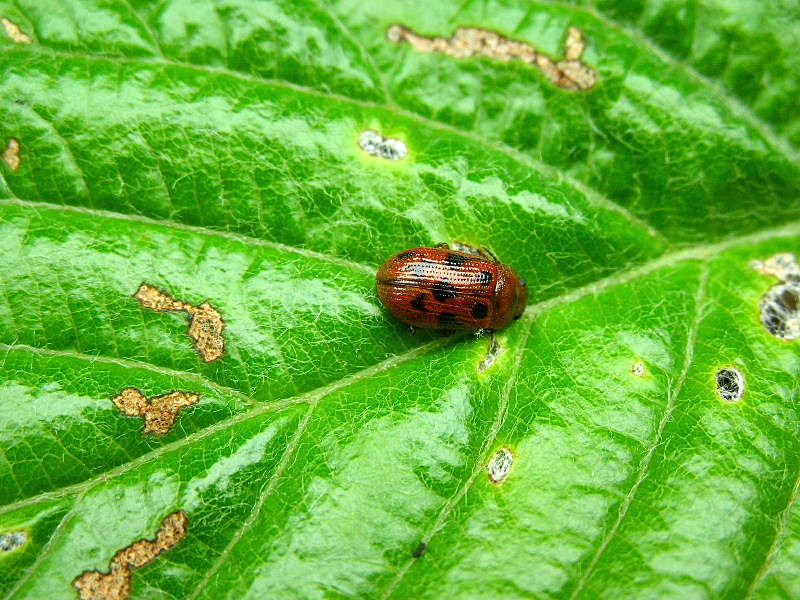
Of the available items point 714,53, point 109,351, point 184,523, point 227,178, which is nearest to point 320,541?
point 184,523

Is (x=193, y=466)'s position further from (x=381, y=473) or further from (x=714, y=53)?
Answer: (x=714, y=53)

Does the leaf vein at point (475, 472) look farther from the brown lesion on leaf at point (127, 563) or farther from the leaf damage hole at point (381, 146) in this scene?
the leaf damage hole at point (381, 146)

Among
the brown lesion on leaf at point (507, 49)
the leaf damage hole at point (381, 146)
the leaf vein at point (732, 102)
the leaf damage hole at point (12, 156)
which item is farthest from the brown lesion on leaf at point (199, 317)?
the leaf vein at point (732, 102)

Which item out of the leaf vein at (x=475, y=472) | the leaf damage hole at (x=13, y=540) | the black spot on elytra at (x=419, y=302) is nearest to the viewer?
the leaf damage hole at (x=13, y=540)

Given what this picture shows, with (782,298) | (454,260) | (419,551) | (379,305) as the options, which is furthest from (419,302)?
(782,298)

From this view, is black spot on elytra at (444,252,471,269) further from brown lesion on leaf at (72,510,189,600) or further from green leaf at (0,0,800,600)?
brown lesion on leaf at (72,510,189,600)

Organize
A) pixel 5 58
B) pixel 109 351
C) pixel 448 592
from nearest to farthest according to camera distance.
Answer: pixel 448 592
pixel 109 351
pixel 5 58
